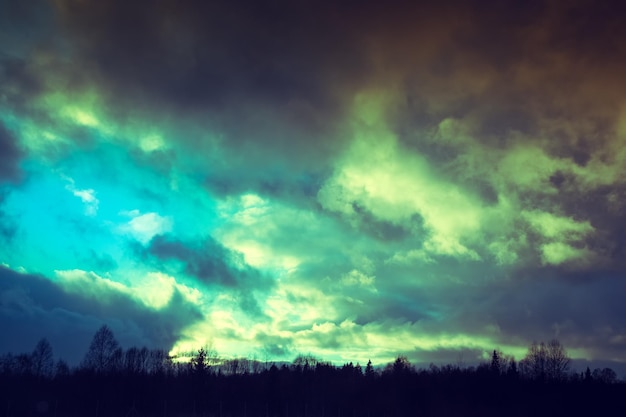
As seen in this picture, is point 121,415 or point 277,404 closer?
point 121,415

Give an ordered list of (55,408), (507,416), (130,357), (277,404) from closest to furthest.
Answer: (55,408), (507,416), (277,404), (130,357)

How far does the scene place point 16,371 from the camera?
11400 cm

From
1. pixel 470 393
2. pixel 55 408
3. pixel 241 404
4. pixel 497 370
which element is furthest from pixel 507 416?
pixel 55 408

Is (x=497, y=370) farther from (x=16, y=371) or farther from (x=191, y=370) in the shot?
(x=16, y=371)

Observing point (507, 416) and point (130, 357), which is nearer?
point (507, 416)

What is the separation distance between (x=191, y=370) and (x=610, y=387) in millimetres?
82101

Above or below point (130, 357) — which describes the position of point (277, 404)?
below

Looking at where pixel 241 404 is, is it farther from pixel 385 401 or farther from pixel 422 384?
pixel 422 384

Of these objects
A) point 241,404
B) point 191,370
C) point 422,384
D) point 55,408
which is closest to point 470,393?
point 422,384

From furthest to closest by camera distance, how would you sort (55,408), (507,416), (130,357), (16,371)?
1. (130,357)
2. (16,371)
3. (507,416)
4. (55,408)

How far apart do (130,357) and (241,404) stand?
49.7 m

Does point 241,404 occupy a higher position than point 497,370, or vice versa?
point 497,370

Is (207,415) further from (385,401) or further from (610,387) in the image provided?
(610,387)

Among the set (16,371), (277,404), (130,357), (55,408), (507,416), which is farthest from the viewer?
(130,357)
